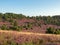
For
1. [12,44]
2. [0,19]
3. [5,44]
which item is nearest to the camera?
[12,44]

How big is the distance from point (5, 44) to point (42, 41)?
178 inches

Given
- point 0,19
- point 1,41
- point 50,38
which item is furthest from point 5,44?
point 0,19

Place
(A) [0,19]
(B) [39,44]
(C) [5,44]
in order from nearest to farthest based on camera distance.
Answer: (C) [5,44] → (B) [39,44] → (A) [0,19]

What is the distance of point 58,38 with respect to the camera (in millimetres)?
24781

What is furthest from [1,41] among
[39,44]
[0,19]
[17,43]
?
[0,19]

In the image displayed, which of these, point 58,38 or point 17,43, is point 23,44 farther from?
point 58,38

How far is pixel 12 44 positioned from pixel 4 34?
17.7ft

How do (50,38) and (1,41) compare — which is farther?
(50,38)

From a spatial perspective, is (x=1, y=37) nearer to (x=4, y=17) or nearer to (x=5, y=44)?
(x=5, y=44)

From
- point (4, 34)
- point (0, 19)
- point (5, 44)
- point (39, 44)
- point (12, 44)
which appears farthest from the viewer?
point (0, 19)

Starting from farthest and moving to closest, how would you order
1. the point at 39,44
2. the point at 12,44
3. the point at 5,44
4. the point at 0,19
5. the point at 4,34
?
the point at 0,19, the point at 4,34, the point at 39,44, the point at 5,44, the point at 12,44

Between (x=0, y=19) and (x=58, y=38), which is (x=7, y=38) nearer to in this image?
(x=58, y=38)

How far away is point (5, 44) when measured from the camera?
66.4 ft

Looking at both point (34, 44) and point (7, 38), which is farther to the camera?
point (7, 38)
